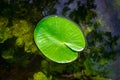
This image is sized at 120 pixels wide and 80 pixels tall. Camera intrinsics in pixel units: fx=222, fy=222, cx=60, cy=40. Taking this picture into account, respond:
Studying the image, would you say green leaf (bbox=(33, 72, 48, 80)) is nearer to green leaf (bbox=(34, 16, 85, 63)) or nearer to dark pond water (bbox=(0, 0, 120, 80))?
dark pond water (bbox=(0, 0, 120, 80))

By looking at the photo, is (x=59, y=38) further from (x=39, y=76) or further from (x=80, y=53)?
(x=39, y=76)

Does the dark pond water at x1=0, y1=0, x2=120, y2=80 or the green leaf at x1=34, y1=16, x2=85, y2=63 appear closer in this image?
the green leaf at x1=34, y1=16, x2=85, y2=63

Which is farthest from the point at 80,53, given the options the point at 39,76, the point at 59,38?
the point at 39,76

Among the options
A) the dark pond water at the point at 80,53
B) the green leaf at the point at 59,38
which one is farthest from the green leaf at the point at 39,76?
the green leaf at the point at 59,38

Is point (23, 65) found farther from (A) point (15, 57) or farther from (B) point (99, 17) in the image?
(B) point (99, 17)

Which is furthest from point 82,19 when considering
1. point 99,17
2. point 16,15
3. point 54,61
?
point 16,15

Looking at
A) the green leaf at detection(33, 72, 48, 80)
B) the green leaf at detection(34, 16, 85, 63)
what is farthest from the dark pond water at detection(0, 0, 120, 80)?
the green leaf at detection(34, 16, 85, 63)

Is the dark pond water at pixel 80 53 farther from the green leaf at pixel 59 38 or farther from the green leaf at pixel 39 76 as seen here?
the green leaf at pixel 59 38

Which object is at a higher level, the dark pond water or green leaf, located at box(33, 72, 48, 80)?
the dark pond water
